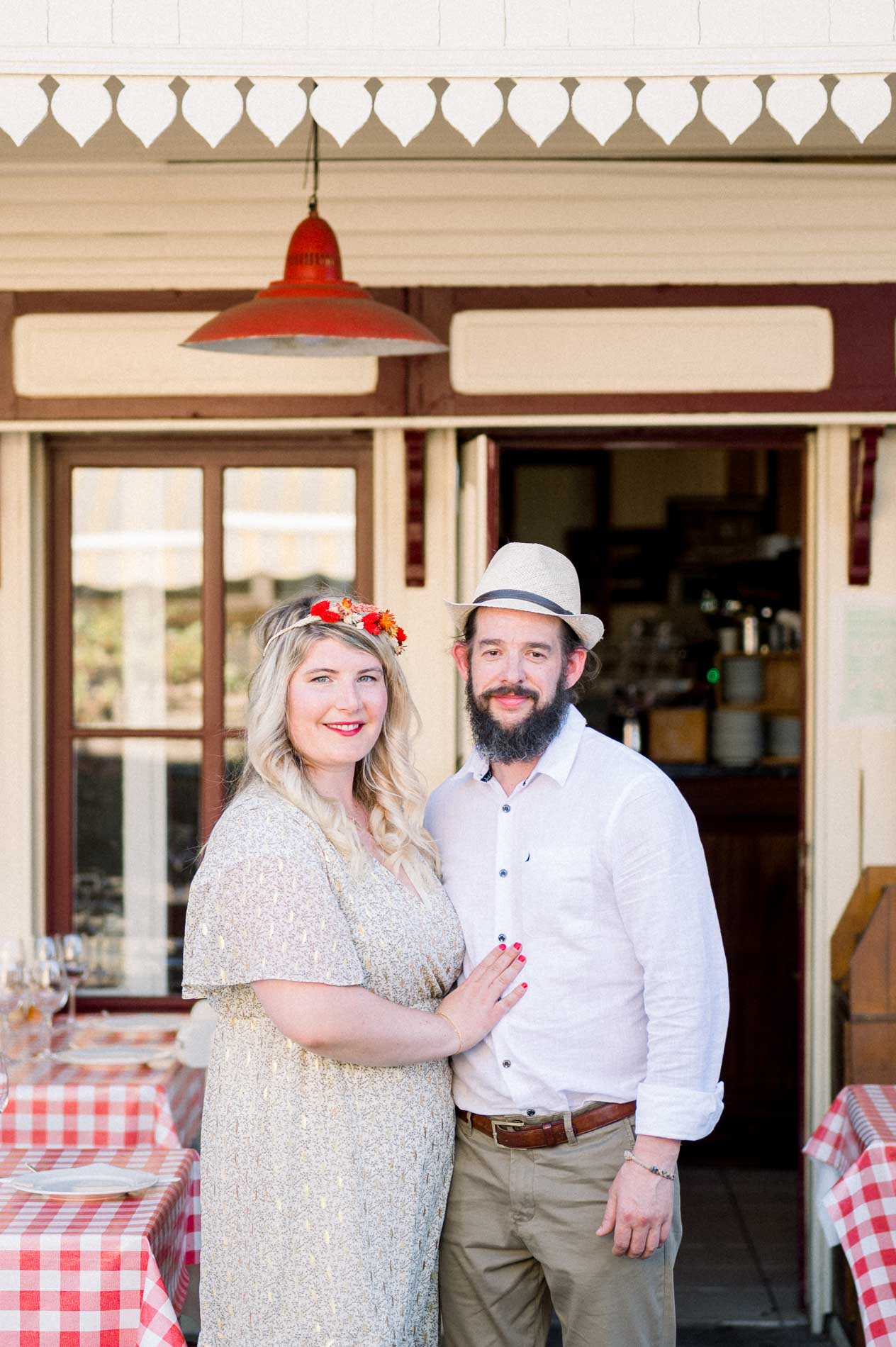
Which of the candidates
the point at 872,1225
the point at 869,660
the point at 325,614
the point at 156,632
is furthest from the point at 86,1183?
the point at 869,660

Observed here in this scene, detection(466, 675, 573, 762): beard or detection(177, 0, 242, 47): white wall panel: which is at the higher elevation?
detection(177, 0, 242, 47): white wall panel

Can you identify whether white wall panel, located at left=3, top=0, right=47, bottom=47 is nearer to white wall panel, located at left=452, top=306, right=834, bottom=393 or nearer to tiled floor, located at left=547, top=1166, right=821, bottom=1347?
white wall panel, located at left=452, top=306, right=834, bottom=393

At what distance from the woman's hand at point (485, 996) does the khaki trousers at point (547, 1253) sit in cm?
22

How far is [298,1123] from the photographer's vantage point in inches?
91.5

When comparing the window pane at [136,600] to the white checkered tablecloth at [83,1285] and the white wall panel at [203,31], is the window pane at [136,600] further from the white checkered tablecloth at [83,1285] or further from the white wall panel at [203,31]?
the white checkered tablecloth at [83,1285]

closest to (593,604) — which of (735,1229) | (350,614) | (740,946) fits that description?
(740,946)

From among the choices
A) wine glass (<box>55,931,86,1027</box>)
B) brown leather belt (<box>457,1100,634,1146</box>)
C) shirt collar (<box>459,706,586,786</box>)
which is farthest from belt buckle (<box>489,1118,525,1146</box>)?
wine glass (<box>55,931,86,1027</box>)

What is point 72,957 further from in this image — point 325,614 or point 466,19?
point 466,19

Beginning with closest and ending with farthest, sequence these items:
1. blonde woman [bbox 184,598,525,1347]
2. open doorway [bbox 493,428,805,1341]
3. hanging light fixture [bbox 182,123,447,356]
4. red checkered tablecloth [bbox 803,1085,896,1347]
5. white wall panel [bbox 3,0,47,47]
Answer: blonde woman [bbox 184,598,525,1347]
white wall panel [bbox 3,0,47,47]
red checkered tablecloth [bbox 803,1085,896,1347]
hanging light fixture [bbox 182,123,447,356]
open doorway [bbox 493,428,805,1341]

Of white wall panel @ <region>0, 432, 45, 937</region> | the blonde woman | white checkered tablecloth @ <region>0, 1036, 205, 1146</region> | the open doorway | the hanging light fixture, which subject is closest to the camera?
the blonde woman

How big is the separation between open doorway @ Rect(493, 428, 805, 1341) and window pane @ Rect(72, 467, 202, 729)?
3.08 ft

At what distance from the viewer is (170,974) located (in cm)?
438

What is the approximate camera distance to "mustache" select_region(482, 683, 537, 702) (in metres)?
2.58

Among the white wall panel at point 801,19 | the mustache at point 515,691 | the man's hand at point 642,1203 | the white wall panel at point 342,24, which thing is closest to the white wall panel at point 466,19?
the white wall panel at point 342,24
